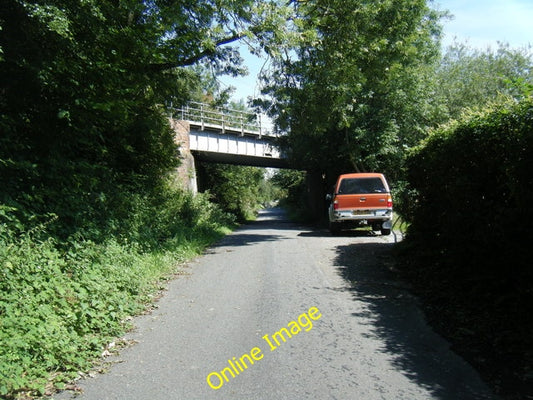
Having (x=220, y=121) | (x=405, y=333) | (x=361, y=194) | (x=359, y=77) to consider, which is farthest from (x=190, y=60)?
(x=220, y=121)

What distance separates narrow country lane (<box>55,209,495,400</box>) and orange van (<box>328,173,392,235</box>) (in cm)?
662

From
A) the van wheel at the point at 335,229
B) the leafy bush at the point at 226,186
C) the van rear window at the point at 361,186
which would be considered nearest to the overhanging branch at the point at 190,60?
the van rear window at the point at 361,186

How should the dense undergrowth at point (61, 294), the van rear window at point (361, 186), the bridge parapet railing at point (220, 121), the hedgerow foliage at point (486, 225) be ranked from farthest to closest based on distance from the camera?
the bridge parapet railing at point (220, 121) < the van rear window at point (361, 186) < the hedgerow foliage at point (486, 225) < the dense undergrowth at point (61, 294)

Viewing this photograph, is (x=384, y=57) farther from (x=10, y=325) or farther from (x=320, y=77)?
(x=10, y=325)

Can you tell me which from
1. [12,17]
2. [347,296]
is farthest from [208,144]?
[347,296]

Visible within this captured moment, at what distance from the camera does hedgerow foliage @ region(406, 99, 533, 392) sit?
4789 mm

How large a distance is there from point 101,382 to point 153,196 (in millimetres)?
9841

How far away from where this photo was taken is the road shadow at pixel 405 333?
3895mm

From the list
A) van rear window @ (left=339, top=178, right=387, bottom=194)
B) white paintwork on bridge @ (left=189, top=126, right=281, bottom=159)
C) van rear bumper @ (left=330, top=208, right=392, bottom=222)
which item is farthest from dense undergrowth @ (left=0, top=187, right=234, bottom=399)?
white paintwork on bridge @ (left=189, top=126, right=281, bottom=159)

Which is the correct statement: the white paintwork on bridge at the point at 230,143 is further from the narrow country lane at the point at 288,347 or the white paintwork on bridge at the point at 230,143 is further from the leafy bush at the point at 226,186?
the narrow country lane at the point at 288,347

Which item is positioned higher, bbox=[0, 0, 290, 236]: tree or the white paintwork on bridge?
the white paintwork on bridge

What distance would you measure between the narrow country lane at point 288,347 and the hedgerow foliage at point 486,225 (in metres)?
0.67

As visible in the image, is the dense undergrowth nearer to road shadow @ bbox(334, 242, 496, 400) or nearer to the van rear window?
road shadow @ bbox(334, 242, 496, 400)

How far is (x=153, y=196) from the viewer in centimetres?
1354
